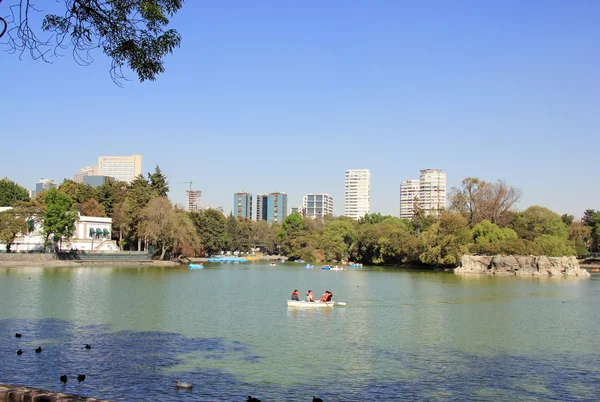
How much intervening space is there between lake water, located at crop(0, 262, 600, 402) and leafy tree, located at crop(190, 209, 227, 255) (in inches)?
2596

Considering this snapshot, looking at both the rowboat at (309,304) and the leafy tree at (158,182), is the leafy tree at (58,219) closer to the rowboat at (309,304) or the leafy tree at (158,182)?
the leafy tree at (158,182)

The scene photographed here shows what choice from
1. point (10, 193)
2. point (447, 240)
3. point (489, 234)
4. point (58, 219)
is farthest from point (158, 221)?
point (489, 234)

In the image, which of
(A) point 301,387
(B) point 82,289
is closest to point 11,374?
(A) point 301,387

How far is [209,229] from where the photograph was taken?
353 feet

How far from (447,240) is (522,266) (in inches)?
415

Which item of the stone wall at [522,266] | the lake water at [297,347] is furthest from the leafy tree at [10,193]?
the stone wall at [522,266]

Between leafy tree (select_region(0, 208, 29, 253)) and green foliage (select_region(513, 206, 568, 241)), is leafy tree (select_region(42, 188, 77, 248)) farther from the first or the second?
green foliage (select_region(513, 206, 568, 241))

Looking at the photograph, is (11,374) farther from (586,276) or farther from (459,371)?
(586,276)

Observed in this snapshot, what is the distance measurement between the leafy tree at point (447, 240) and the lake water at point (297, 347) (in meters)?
38.6

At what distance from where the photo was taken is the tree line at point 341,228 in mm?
73750

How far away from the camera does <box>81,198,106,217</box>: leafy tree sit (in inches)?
3745

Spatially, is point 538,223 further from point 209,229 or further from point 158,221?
point 209,229

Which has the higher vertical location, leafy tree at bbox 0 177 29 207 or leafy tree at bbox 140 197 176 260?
leafy tree at bbox 0 177 29 207

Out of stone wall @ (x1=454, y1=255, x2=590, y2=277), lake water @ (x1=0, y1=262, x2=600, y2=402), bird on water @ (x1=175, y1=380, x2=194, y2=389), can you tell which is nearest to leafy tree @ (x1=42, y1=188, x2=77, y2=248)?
lake water @ (x1=0, y1=262, x2=600, y2=402)
